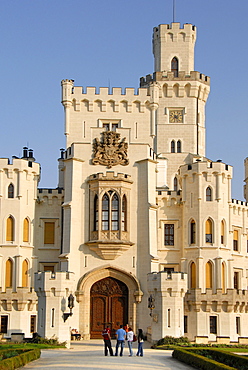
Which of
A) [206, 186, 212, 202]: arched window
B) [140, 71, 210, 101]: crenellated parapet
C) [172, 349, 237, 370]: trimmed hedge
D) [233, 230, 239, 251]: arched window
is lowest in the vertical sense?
[172, 349, 237, 370]: trimmed hedge

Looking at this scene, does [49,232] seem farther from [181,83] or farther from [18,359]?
[18,359]

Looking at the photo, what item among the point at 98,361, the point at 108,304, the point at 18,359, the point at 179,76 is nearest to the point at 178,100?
the point at 179,76

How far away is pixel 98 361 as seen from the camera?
110 ft

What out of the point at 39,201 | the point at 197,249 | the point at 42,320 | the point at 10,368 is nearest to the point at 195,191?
Answer: the point at 197,249

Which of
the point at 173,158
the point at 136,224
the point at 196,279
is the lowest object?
the point at 196,279

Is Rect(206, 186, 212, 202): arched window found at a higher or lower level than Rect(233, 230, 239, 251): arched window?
higher

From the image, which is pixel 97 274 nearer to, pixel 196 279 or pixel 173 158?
pixel 196 279

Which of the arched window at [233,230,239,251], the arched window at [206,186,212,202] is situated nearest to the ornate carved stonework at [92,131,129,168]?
the arched window at [206,186,212,202]

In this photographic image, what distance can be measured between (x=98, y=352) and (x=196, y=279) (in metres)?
16.3

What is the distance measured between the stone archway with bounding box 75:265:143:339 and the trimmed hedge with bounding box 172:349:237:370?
16.0 m

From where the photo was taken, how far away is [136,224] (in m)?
54.7

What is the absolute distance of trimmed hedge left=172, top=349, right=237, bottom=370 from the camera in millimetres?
27981

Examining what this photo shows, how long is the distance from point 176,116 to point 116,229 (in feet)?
74.7

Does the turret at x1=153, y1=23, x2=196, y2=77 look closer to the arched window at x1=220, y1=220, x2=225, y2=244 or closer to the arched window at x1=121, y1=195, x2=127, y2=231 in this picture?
the arched window at x1=220, y1=220, x2=225, y2=244
